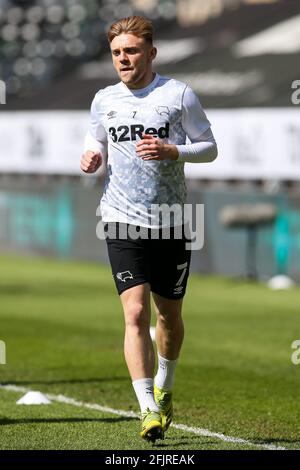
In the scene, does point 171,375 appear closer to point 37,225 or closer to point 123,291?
point 123,291

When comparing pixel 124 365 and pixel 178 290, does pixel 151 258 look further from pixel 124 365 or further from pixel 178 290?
pixel 124 365

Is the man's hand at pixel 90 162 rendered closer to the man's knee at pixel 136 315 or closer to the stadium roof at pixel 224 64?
the man's knee at pixel 136 315

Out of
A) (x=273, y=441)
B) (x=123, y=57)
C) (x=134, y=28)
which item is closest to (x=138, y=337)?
(x=273, y=441)

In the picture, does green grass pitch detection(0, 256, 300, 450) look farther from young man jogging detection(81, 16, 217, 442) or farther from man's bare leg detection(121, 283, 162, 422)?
young man jogging detection(81, 16, 217, 442)

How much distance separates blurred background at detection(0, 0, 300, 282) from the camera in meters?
21.3

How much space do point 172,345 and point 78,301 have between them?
1025 cm

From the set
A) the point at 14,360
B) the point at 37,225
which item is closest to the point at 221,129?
the point at 37,225

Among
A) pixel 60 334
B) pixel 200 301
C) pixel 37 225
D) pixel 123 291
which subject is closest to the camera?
pixel 123 291

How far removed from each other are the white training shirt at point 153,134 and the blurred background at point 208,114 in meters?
12.5

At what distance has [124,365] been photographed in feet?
39.3

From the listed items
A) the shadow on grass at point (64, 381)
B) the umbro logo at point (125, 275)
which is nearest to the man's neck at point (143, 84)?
the umbro logo at point (125, 275)

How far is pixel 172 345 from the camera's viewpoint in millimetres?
8047

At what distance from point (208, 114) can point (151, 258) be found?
15682mm

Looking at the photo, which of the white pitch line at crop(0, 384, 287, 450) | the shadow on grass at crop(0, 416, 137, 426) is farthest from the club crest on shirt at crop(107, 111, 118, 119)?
the shadow on grass at crop(0, 416, 137, 426)
